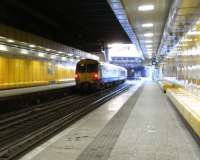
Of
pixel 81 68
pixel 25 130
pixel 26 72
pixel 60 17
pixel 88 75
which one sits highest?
pixel 60 17

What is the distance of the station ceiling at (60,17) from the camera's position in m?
23.5

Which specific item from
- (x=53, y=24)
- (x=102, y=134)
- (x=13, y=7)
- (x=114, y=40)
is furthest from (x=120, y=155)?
(x=114, y=40)

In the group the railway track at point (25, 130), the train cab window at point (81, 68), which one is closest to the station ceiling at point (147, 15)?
the railway track at point (25, 130)

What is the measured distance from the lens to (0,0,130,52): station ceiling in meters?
23.5

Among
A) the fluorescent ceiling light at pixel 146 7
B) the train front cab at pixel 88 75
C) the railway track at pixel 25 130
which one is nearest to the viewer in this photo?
the railway track at pixel 25 130

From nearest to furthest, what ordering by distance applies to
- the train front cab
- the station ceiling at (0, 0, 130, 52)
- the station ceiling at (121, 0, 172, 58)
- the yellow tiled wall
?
the station ceiling at (121, 0, 172, 58)
the station ceiling at (0, 0, 130, 52)
the yellow tiled wall
the train front cab

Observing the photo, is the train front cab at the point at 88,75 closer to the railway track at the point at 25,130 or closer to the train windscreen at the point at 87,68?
the train windscreen at the point at 87,68

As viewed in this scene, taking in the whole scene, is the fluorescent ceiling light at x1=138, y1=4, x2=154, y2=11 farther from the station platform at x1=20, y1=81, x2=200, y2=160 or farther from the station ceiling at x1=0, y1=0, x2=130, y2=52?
the station ceiling at x1=0, y1=0, x2=130, y2=52

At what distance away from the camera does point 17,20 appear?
92.1 ft

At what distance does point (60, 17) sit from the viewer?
2792 centimetres

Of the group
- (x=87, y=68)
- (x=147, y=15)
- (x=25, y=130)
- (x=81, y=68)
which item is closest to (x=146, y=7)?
(x=147, y=15)

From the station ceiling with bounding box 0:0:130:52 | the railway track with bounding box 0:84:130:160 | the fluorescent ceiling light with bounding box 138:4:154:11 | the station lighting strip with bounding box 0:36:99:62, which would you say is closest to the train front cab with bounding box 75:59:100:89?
the station lighting strip with bounding box 0:36:99:62

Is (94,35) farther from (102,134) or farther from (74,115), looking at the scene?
(102,134)

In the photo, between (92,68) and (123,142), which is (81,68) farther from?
(123,142)
